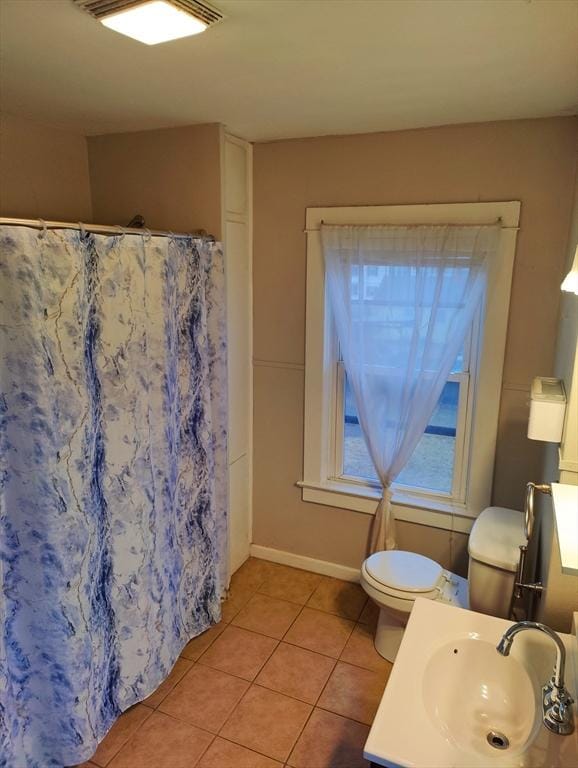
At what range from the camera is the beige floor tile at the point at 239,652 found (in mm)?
2359

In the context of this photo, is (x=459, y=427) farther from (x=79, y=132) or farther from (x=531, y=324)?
(x=79, y=132)

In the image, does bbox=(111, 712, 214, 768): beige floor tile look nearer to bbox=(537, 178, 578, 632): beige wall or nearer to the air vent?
bbox=(537, 178, 578, 632): beige wall

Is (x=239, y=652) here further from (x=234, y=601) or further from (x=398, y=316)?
(x=398, y=316)

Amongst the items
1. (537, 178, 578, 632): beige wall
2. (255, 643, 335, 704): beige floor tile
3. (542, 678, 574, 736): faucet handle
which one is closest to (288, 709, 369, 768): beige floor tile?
(255, 643, 335, 704): beige floor tile

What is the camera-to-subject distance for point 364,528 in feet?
9.34

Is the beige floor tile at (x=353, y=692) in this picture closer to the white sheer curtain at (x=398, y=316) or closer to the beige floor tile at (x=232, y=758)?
the beige floor tile at (x=232, y=758)

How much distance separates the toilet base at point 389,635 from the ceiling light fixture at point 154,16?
2272 mm

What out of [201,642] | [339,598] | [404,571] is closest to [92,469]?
[201,642]

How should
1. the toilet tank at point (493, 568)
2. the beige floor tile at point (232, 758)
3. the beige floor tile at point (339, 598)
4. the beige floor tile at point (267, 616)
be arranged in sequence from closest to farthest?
1. the beige floor tile at point (232, 758)
2. the toilet tank at point (493, 568)
3. the beige floor tile at point (267, 616)
4. the beige floor tile at point (339, 598)

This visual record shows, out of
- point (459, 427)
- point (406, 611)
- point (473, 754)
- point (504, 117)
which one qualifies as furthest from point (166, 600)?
point (504, 117)

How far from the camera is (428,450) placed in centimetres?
274

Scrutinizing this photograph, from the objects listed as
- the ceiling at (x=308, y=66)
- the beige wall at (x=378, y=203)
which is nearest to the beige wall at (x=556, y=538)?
the beige wall at (x=378, y=203)

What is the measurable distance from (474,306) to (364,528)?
1.30 metres

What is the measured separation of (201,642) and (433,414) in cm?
156
